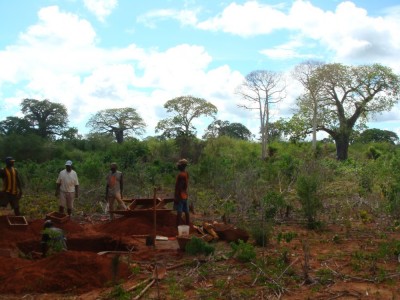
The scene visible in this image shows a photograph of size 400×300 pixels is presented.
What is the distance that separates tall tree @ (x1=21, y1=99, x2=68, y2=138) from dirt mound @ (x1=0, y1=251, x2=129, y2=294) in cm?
3637

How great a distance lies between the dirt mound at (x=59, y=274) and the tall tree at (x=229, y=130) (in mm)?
35509

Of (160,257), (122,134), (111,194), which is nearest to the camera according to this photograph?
(160,257)

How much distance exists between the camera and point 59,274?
19.7 feet

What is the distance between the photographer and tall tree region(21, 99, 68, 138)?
135 feet

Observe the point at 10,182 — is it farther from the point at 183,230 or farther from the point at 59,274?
the point at 59,274

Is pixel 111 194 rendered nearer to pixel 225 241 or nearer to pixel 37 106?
pixel 225 241

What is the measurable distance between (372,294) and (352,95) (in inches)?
1145

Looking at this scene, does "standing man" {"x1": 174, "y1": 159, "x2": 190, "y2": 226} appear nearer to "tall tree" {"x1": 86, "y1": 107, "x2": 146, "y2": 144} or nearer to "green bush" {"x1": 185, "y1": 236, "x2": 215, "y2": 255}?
"green bush" {"x1": 185, "y1": 236, "x2": 215, "y2": 255}

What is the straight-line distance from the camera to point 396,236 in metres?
9.26

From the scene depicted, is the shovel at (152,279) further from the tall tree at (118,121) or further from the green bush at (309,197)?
the tall tree at (118,121)

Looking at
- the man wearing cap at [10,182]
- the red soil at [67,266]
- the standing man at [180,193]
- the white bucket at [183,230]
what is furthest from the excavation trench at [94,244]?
the man wearing cap at [10,182]

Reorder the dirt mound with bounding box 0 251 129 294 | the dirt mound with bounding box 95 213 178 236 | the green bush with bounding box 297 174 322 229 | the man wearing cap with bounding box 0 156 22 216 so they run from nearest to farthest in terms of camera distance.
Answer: the dirt mound with bounding box 0 251 129 294 → the dirt mound with bounding box 95 213 178 236 → the man wearing cap with bounding box 0 156 22 216 → the green bush with bounding box 297 174 322 229

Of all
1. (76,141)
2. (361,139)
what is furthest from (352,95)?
(76,141)

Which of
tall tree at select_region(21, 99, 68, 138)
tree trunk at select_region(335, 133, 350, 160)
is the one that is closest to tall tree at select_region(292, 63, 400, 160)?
tree trunk at select_region(335, 133, 350, 160)
